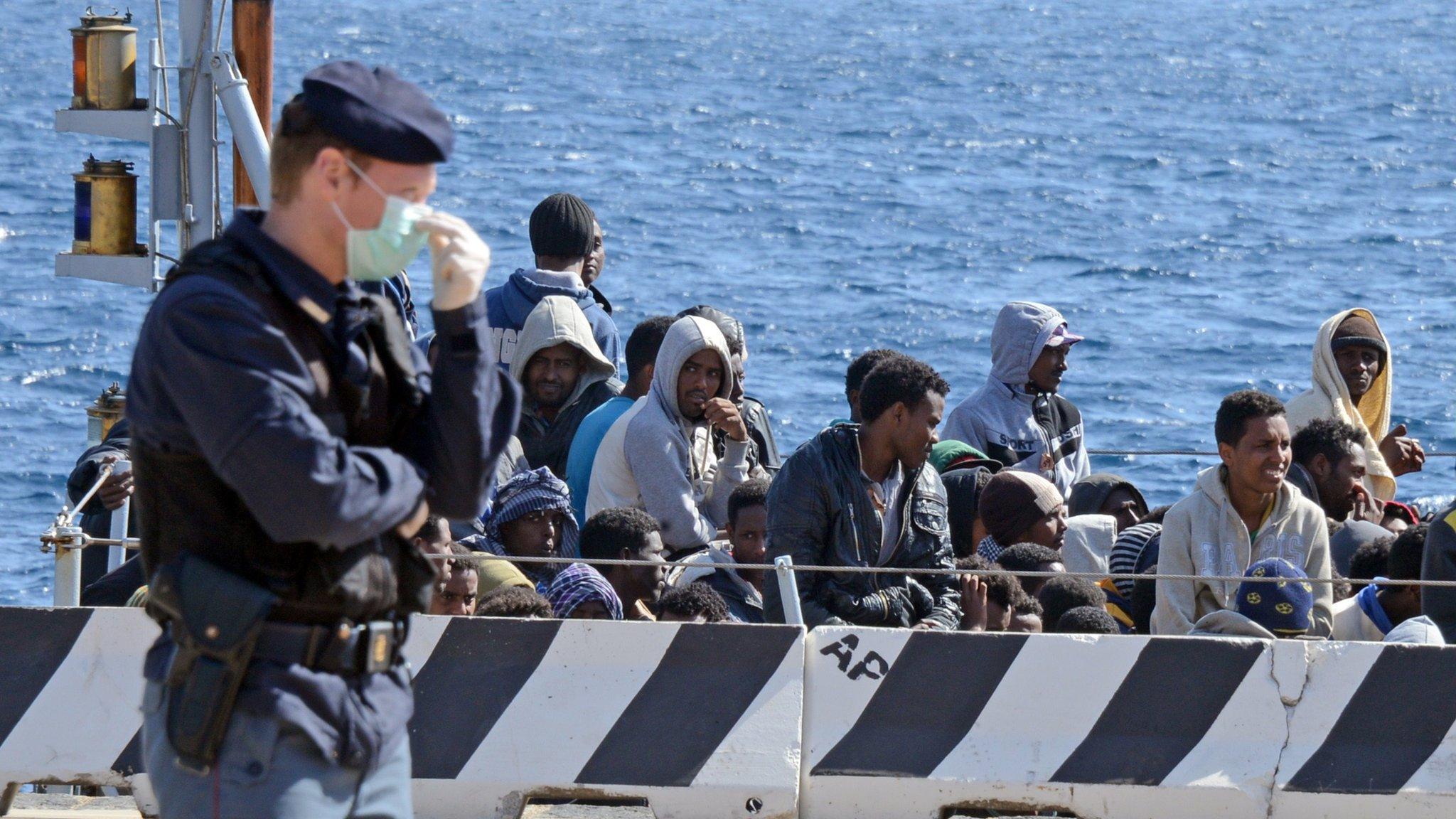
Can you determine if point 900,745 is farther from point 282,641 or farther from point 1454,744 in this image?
point 282,641

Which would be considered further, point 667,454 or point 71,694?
point 667,454

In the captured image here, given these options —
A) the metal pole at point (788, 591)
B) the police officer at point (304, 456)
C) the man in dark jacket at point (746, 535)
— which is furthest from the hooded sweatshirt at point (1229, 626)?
the police officer at point (304, 456)

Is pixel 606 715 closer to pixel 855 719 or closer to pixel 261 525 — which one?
pixel 855 719

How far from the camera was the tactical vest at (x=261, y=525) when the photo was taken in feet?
9.98

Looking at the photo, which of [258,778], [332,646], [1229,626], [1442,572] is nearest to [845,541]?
[1229,626]

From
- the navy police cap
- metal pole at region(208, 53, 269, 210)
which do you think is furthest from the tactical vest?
metal pole at region(208, 53, 269, 210)

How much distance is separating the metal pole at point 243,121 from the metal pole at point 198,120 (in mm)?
63

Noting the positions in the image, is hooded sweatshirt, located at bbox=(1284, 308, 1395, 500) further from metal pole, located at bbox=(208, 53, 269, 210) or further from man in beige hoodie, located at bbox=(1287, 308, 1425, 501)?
metal pole, located at bbox=(208, 53, 269, 210)

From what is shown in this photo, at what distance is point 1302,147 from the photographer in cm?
4709

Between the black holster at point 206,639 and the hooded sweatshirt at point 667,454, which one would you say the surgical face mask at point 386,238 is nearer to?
the black holster at point 206,639

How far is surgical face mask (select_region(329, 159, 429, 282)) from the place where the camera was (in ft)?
10.1

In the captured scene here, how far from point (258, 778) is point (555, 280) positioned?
18.0 feet

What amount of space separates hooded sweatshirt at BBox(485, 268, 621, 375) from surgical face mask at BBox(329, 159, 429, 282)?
5.02 m

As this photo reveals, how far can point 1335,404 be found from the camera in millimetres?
9000
